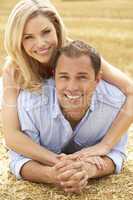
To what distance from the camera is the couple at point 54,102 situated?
105 inches

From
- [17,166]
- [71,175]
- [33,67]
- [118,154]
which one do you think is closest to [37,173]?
[17,166]

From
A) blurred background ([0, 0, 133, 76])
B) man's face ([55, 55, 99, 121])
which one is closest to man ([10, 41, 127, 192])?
man's face ([55, 55, 99, 121])

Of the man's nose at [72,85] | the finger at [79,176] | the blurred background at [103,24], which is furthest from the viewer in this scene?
the blurred background at [103,24]

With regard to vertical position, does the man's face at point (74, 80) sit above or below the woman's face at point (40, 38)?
below

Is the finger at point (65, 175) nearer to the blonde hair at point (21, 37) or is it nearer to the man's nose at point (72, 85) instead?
the man's nose at point (72, 85)

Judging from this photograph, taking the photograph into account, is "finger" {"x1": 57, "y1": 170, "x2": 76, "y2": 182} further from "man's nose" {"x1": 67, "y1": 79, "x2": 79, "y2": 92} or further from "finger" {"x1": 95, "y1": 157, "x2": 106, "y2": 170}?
"man's nose" {"x1": 67, "y1": 79, "x2": 79, "y2": 92}

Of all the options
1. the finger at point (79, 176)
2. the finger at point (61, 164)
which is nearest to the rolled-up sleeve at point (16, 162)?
the finger at point (61, 164)

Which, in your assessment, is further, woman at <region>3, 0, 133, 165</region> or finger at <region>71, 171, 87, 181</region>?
woman at <region>3, 0, 133, 165</region>

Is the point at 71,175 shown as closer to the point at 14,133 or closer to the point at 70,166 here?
the point at 70,166

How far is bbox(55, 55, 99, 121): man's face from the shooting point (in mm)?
2629

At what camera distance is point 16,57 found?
9.37 feet

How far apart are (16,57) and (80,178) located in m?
0.75

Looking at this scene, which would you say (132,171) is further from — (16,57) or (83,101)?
(16,57)

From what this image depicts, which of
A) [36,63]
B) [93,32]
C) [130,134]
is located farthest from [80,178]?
[93,32]
